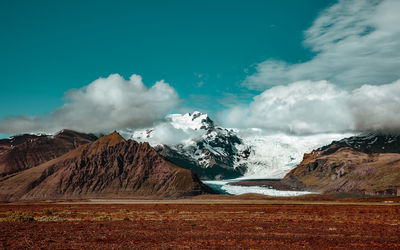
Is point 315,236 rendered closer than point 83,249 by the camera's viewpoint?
No

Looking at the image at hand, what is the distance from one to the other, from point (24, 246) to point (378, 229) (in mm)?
38849

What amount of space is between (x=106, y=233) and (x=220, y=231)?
12890 millimetres

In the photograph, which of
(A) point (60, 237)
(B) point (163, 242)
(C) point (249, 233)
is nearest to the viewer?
(B) point (163, 242)

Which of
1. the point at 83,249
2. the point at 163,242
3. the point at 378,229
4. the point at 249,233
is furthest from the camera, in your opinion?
the point at 378,229

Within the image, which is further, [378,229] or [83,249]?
[378,229]

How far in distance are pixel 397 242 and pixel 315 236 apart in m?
7.50

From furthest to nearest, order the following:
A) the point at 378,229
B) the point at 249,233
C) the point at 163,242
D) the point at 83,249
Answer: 1. the point at 378,229
2. the point at 249,233
3. the point at 163,242
4. the point at 83,249

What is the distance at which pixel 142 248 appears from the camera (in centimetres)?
2984

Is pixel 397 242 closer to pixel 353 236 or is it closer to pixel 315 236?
pixel 353 236

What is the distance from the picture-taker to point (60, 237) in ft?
119

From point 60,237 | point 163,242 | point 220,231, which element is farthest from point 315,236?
point 60,237

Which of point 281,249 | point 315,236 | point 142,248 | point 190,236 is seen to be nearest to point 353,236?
point 315,236

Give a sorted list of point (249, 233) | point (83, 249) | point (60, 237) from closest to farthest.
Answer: point (83, 249)
point (60, 237)
point (249, 233)

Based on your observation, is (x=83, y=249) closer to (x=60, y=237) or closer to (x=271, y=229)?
(x=60, y=237)
